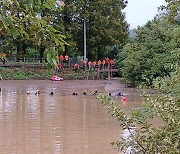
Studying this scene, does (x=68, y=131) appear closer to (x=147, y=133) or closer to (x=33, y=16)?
(x=147, y=133)

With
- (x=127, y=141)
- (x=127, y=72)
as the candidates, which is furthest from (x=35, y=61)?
(x=127, y=141)

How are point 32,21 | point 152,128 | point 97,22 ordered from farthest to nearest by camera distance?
point 97,22
point 152,128
point 32,21

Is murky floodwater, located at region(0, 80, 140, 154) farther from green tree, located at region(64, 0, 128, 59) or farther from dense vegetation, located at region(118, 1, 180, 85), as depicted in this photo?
green tree, located at region(64, 0, 128, 59)

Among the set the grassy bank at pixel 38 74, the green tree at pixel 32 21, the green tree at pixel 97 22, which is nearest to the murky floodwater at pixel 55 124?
the grassy bank at pixel 38 74

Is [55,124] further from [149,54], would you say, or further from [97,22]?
[97,22]

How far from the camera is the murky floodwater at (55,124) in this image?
9.68 m

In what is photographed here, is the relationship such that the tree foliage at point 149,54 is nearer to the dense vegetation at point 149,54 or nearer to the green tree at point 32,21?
the dense vegetation at point 149,54

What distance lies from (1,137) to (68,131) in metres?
1.78

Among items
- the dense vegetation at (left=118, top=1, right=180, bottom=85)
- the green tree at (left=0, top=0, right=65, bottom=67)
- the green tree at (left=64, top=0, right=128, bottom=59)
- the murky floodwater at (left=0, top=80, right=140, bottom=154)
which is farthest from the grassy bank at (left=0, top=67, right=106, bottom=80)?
the green tree at (left=0, top=0, right=65, bottom=67)

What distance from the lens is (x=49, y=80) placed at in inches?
1229

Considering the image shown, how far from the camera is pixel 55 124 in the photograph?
42.7 ft

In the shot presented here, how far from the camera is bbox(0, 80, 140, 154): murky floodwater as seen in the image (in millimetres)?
9680

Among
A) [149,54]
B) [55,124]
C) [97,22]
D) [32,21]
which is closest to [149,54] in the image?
[149,54]

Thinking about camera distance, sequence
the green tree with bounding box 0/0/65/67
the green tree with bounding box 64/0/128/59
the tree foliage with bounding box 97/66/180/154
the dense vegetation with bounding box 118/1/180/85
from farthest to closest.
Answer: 1. the green tree with bounding box 64/0/128/59
2. the dense vegetation with bounding box 118/1/180/85
3. the tree foliage with bounding box 97/66/180/154
4. the green tree with bounding box 0/0/65/67
